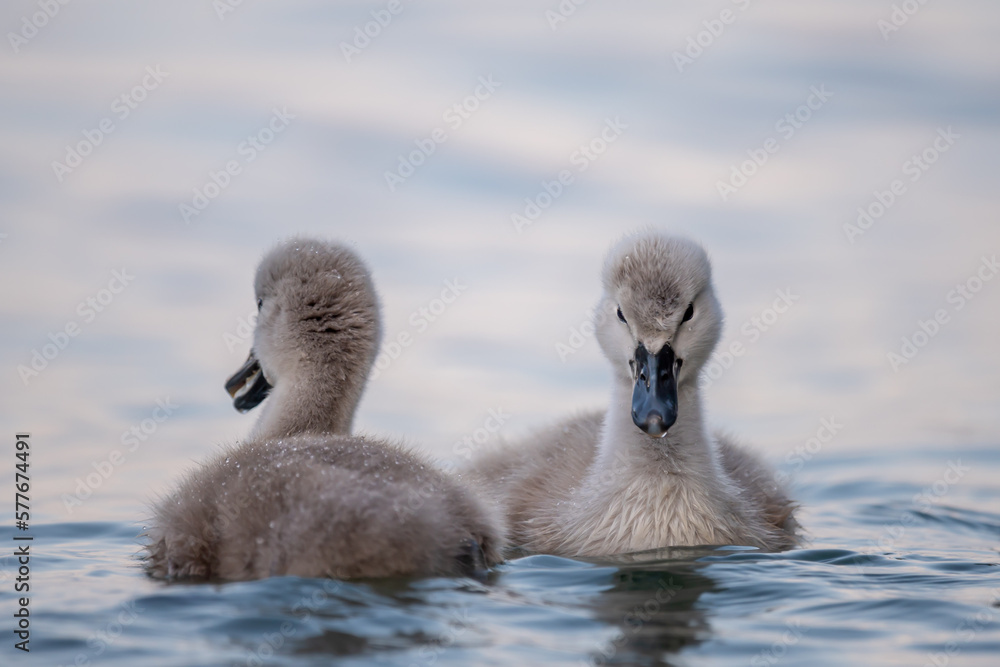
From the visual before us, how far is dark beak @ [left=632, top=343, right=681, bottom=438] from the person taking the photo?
654 centimetres

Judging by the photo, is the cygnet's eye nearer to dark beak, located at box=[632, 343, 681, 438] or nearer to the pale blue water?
dark beak, located at box=[632, 343, 681, 438]

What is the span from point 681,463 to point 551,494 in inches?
33.3

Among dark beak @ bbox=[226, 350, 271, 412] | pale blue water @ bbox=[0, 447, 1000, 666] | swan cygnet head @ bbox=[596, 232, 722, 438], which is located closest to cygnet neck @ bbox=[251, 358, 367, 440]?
dark beak @ bbox=[226, 350, 271, 412]

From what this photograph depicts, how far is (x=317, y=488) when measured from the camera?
5.61 meters

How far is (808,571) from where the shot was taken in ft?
21.2

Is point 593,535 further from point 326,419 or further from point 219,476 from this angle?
point 219,476

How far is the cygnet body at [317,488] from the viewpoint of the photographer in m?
5.49

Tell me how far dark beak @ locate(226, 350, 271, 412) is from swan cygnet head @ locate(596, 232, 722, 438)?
1.97 m

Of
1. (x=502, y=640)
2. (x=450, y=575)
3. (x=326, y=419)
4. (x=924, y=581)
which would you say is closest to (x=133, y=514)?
(x=326, y=419)
